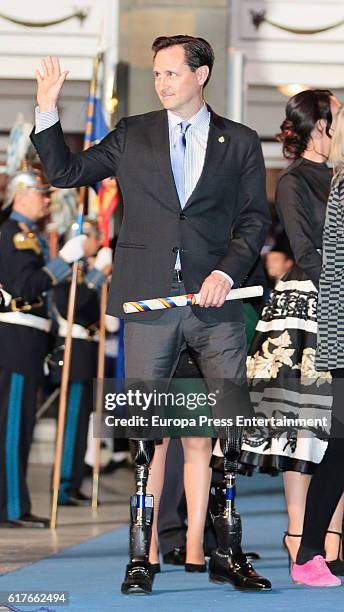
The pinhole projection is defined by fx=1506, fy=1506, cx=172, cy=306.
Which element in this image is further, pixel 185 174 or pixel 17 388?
pixel 17 388

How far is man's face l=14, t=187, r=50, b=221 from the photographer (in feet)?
23.8

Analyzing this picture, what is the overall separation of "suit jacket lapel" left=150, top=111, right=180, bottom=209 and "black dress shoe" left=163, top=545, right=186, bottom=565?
1452mm

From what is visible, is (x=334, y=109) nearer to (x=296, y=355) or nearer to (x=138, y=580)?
(x=296, y=355)

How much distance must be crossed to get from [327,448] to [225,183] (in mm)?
905

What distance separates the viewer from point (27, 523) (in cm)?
709

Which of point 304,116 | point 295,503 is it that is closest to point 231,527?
point 295,503

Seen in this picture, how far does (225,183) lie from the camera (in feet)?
15.7

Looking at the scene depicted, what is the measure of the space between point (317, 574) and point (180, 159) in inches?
55.2

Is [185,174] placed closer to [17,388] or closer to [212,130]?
[212,130]

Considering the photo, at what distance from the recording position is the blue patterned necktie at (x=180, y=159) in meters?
4.76

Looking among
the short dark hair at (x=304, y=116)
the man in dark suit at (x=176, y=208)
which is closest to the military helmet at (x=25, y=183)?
the short dark hair at (x=304, y=116)

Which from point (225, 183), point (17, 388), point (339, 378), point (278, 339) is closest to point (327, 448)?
point (339, 378)

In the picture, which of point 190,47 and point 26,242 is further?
point 26,242

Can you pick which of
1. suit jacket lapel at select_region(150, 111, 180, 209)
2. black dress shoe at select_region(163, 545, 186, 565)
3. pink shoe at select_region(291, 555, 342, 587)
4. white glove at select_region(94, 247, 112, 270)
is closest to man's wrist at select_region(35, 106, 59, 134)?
suit jacket lapel at select_region(150, 111, 180, 209)
